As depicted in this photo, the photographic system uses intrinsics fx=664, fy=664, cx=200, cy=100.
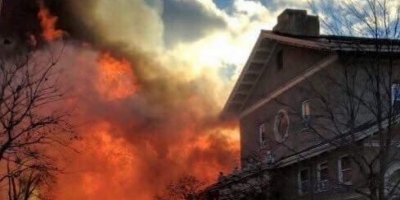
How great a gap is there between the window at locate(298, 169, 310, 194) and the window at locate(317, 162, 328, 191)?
2.66 ft

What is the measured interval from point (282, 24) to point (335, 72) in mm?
7841

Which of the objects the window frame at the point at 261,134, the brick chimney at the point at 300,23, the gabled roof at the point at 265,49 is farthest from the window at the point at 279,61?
the window frame at the point at 261,134

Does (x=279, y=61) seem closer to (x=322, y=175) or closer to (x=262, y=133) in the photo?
(x=262, y=133)

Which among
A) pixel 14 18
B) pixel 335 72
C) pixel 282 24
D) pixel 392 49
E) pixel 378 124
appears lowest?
pixel 378 124

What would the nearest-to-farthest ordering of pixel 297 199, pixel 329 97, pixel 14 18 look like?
pixel 329 97, pixel 14 18, pixel 297 199

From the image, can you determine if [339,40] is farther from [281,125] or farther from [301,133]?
[281,125]

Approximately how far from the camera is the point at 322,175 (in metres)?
27.0

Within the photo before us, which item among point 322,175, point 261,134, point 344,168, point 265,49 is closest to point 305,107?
point 322,175

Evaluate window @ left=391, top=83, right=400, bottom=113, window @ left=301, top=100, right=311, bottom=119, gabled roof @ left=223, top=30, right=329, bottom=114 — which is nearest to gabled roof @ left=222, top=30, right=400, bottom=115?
gabled roof @ left=223, top=30, right=329, bottom=114

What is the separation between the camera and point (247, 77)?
36.0 metres

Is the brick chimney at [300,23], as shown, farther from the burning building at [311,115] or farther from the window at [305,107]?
the window at [305,107]

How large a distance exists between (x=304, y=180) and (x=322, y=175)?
1.77m

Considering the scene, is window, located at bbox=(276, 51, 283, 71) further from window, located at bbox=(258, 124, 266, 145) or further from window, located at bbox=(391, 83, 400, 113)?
window, located at bbox=(391, 83, 400, 113)

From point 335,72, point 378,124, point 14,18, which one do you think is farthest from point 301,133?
point 14,18
